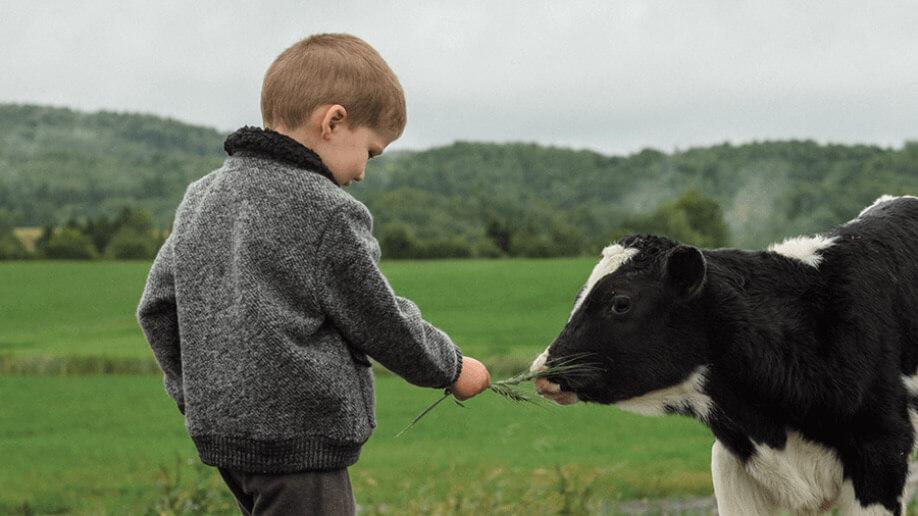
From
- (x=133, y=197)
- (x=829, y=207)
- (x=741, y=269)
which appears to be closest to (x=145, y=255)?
(x=133, y=197)

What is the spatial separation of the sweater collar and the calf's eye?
1.54 m

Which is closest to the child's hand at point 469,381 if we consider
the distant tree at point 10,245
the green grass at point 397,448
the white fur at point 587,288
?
the white fur at point 587,288

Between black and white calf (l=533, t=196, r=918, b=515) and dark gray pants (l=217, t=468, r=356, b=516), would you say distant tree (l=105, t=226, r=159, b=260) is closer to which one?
black and white calf (l=533, t=196, r=918, b=515)

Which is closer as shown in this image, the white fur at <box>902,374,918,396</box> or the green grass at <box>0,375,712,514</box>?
the white fur at <box>902,374,918,396</box>

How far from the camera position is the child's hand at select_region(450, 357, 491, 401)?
387 centimetres

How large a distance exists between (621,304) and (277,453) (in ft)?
5.85

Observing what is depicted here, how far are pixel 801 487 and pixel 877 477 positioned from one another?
32 centimetres

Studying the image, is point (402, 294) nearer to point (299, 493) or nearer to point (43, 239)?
point (43, 239)

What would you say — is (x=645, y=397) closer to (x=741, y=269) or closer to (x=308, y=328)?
(x=741, y=269)

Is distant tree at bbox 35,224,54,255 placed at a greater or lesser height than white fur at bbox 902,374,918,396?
lesser

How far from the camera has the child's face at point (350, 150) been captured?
147 inches

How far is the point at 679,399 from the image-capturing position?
489 cm

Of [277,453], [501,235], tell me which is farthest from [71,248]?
[277,453]

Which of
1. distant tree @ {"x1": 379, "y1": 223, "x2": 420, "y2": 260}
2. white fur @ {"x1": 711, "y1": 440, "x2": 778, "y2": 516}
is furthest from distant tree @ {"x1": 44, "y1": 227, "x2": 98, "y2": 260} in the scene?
white fur @ {"x1": 711, "y1": 440, "x2": 778, "y2": 516}
